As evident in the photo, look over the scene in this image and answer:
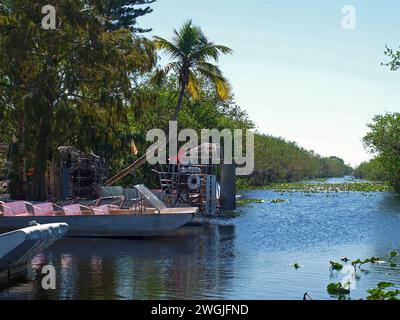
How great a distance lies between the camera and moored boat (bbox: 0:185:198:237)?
82.9 feet

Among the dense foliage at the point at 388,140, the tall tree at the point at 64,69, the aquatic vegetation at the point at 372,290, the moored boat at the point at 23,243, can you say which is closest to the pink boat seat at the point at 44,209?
the tall tree at the point at 64,69

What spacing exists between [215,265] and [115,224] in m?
6.78

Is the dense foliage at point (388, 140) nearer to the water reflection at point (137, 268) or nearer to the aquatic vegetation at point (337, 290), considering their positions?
the water reflection at point (137, 268)

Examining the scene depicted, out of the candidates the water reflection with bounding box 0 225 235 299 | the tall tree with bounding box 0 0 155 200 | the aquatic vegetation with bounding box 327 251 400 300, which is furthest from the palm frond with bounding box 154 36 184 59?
the aquatic vegetation with bounding box 327 251 400 300

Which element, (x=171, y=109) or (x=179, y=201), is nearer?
(x=179, y=201)

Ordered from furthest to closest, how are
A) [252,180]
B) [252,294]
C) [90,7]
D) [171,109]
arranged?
1. [252,180]
2. [171,109]
3. [90,7]
4. [252,294]

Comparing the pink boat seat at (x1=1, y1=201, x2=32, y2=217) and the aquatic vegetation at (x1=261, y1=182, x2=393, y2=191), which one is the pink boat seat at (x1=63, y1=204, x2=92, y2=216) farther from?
the aquatic vegetation at (x1=261, y1=182, x2=393, y2=191)

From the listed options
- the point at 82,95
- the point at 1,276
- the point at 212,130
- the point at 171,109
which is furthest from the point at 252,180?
the point at 1,276

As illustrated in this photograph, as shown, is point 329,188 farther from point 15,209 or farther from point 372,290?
point 372,290

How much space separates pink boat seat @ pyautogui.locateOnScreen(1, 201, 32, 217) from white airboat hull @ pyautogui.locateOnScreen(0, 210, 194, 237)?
1.78 ft

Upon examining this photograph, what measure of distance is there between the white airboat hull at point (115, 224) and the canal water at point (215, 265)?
457 mm
